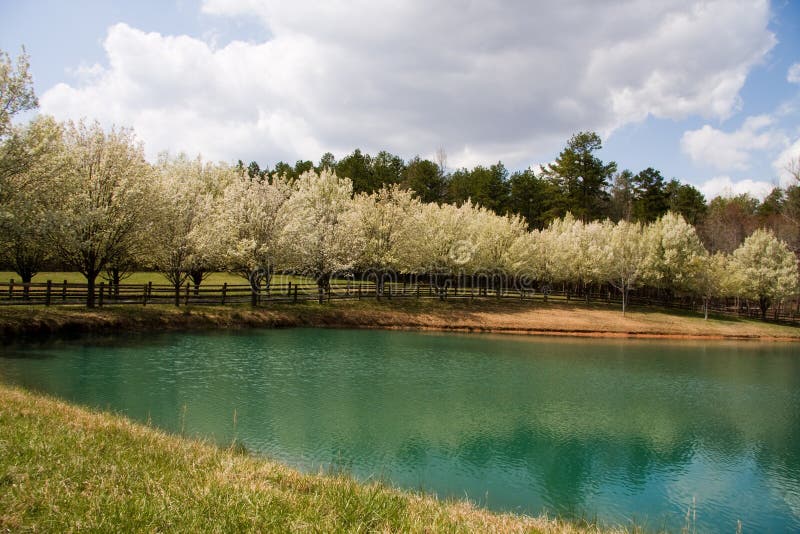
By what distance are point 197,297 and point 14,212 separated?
1904cm

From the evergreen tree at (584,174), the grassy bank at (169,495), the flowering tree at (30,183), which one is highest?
the evergreen tree at (584,174)

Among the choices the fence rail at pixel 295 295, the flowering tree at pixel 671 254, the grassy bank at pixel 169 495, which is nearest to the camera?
the grassy bank at pixel 169 495

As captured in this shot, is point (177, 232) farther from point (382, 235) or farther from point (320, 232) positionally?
point (382, 235)

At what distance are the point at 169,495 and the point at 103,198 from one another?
3331 cm

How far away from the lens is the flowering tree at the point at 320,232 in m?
47.5

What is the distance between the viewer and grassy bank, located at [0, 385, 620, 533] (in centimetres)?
617

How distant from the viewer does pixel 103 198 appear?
34.1 m

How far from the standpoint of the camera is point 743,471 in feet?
53.1

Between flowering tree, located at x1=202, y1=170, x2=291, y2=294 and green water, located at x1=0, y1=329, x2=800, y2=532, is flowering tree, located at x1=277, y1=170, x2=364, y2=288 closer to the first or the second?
flowering tree, located at x1=202, y1=170, x2=291, y2=294

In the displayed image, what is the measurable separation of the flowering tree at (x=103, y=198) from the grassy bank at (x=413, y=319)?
11.3 feet

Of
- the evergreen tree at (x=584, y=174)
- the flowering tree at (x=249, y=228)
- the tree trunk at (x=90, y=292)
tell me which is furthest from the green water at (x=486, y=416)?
the evergreen tree at (x=584, y=174)

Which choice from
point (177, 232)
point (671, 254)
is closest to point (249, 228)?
point (177, 232)

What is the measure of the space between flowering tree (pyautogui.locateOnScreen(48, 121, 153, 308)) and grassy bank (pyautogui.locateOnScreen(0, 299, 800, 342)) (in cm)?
345

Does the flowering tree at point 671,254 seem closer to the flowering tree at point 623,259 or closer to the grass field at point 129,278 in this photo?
the flowering tree at point 623,259
